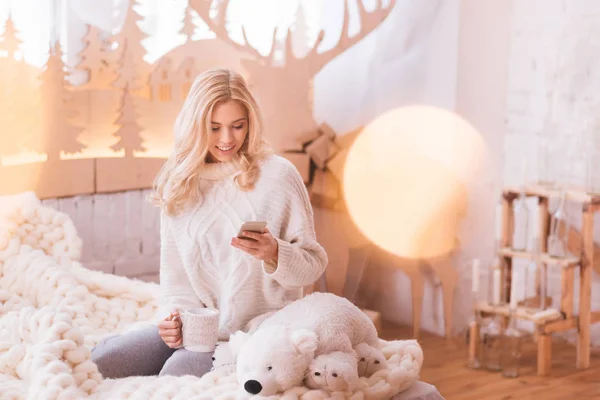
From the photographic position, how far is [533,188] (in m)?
3.11

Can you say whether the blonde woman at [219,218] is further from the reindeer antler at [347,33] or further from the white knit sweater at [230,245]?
the reindeer antler at [347,33]

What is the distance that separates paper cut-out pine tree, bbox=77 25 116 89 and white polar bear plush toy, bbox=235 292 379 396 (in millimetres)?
1517

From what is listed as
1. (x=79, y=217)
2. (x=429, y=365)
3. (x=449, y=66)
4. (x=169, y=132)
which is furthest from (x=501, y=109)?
(x=79, y=217)

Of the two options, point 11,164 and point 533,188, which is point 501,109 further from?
point 11,164

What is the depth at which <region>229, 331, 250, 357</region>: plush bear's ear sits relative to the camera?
1.69m

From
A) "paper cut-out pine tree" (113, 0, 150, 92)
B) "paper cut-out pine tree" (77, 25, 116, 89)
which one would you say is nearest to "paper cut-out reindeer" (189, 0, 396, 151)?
"paper cut-out pine tree" (113, 0, 150, 92)

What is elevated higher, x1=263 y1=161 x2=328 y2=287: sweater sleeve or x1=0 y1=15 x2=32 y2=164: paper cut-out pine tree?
x1=0 y1=15 x2=32 y2=164: paper cut-out pine tree

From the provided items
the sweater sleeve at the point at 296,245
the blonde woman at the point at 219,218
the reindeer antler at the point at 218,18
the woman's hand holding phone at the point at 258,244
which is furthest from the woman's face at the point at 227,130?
the reindeer antler at the point at 218,18

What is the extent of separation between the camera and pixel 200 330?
68.6 inches

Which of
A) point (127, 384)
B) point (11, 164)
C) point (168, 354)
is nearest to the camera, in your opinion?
point (127, 384)

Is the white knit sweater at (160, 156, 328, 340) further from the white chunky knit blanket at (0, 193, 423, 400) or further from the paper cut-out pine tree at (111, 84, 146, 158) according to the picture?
the paper cut-out pine tree at (111, 84, 146, 158)

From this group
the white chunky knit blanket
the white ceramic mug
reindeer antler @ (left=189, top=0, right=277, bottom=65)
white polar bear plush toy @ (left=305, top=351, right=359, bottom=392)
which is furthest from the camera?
reindeer antler @ (left=189, top=0, right=277, bottom=65)

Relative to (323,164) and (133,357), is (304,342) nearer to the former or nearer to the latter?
(133,357)

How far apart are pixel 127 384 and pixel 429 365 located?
1.57 m
